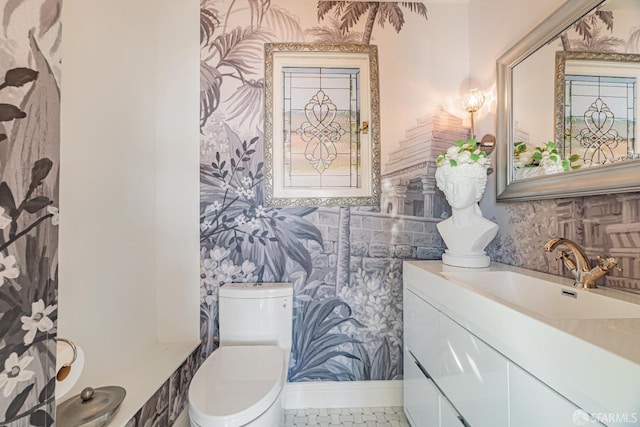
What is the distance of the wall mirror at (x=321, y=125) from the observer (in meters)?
1.67

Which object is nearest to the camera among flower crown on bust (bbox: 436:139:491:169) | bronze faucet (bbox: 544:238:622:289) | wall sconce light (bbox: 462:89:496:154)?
bronze faucet (bbox: 544:238:622:289)

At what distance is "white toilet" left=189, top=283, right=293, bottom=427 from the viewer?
971 millimetres

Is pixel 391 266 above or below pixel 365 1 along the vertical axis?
below

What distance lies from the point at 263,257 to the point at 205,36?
1387mm

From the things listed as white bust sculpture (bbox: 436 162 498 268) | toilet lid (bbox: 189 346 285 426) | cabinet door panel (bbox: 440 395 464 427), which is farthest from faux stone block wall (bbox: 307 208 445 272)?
cabinet door panel (bbox: 440 395 464 427)

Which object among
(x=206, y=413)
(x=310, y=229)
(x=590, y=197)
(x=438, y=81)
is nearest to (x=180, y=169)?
(x=310, y=229)

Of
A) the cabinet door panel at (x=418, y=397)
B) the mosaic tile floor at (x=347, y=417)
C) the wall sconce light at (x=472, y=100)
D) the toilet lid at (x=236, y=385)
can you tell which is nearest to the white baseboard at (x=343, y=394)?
the mosaic tile floor at (x=347, y=417)

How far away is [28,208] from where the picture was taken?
0.45 m

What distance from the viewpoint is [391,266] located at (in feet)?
5.63

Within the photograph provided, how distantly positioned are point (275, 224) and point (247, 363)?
75cm

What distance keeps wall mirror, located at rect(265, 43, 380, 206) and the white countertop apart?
3.11 feet

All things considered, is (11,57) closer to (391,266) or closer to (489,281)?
(489,281)

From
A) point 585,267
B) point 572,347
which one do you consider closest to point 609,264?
point 585,267

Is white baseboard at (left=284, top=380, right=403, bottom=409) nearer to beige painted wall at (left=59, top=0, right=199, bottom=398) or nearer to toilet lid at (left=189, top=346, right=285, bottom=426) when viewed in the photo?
toilet lid at (left=189, top=346, right=285, bottom=426)
